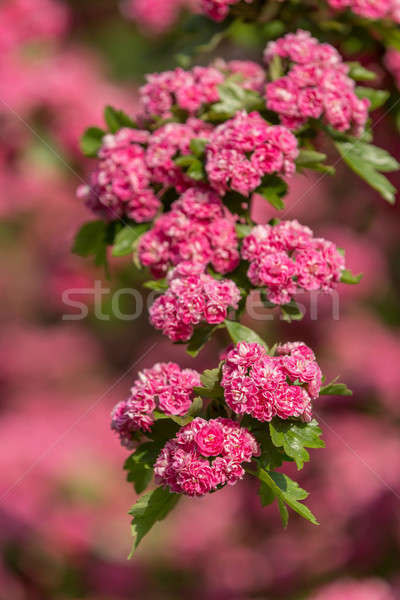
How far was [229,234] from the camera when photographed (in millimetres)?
2086

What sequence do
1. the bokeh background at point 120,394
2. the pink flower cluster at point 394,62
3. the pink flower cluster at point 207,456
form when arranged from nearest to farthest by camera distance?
the pink flower cluster at point 207,456 → the pink flower cluster at point 394,62 → the bokeh background at point 120,394

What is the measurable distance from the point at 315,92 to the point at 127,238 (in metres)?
0.67

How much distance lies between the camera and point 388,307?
6180mm

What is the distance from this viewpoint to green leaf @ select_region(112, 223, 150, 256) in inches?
89.8

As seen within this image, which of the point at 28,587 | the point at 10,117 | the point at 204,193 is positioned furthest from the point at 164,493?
the point at 10,117

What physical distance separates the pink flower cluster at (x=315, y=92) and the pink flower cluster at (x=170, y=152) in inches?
9.3

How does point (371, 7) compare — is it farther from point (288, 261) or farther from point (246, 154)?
point (288, 261)


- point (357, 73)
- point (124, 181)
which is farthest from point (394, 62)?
point (124, 181)

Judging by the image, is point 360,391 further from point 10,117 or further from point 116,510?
point 10,117

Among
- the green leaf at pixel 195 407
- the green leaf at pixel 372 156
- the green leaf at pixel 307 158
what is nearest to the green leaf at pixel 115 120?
the green leaf at pixel 307 158

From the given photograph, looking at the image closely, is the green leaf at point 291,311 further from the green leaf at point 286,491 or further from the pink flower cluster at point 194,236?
the green leaf at point 286,491

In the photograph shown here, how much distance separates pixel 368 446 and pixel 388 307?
1.67 metres

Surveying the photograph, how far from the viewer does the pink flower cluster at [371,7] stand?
2521 millimetres

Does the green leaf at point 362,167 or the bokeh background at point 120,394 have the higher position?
the green leaf at point 362,167
